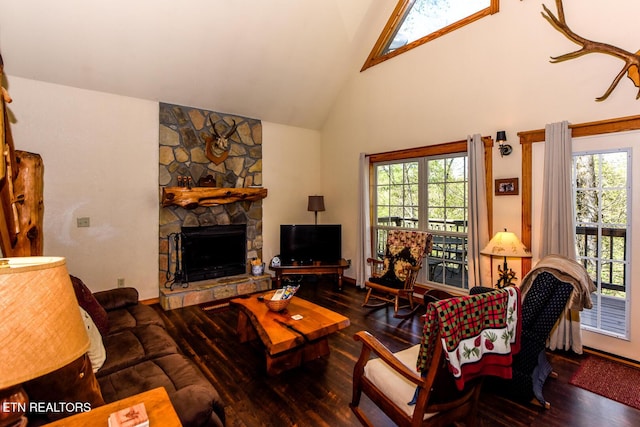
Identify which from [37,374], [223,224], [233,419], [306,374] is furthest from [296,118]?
[37,374]

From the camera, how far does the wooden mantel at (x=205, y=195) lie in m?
4.30

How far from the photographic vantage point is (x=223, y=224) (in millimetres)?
5051

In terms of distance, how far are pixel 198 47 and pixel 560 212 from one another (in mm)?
4491

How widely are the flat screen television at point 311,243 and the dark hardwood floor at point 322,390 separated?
171 cm

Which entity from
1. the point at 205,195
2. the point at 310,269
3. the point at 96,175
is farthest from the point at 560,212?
the point at 96,175

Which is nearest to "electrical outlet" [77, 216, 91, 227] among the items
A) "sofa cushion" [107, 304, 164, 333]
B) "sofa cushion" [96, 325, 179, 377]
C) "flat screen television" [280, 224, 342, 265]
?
"sofa cushion" [107, 304, 164, 333]

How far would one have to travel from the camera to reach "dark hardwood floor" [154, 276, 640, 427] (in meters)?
2.17

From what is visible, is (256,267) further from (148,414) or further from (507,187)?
(148,414)

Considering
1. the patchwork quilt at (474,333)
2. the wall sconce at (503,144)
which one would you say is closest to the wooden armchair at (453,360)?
the patchwork quilt at (474,333)

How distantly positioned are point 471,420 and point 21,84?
5288mm

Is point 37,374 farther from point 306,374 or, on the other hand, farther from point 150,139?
point 150,139

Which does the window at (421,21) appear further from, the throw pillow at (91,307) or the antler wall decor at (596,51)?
the throw pillow at (91,307)

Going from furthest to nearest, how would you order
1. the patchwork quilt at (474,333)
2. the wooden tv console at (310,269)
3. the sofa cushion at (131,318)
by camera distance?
the wooden tv console at (310,269) → the sofa cushion at (131,318) → the patchwork quilt at (474,333)

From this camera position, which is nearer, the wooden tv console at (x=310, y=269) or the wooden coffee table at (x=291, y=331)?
the wooden coffee table at (x=291, y=331)
